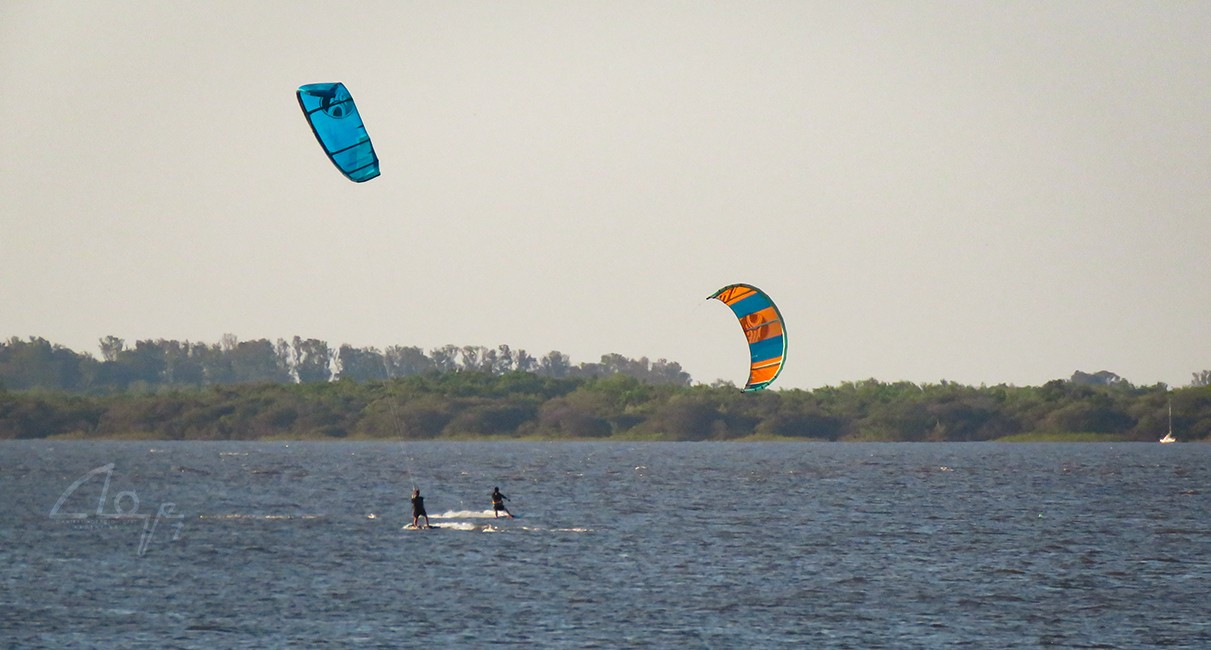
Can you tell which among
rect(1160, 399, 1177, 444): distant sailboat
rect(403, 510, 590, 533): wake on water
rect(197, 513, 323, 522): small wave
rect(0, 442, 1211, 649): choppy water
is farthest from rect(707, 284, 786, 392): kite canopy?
rect(1160, 399, 1177, 444): distant sailboat

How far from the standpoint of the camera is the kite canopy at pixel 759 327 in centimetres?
4578

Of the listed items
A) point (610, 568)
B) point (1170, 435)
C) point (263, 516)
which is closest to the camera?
point (610, 568)

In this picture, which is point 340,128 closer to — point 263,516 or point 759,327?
point 759,327

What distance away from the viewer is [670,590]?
39.4m

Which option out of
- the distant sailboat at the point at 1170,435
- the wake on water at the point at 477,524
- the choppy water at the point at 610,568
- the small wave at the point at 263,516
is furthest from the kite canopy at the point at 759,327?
the distant sailboat at the point at 1170,435

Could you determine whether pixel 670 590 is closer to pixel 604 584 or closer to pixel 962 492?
pixel 604 584

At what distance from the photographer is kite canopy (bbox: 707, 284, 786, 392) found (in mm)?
45781

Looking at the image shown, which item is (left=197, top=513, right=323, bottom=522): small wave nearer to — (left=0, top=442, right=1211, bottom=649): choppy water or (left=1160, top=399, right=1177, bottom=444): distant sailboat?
(left=0, top=442, right=1211, bottom=649): choppy water

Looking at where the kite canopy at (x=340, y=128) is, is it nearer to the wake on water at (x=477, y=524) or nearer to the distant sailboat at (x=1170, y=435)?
the wake on water at (x=477, y=524)

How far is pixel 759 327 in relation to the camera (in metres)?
47.7

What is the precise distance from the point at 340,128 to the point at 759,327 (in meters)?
14.9

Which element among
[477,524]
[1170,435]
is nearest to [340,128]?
[477,524]

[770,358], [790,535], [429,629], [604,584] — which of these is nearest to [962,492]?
[790,535]

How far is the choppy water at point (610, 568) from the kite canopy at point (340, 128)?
10.8 meters
